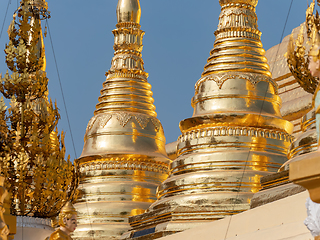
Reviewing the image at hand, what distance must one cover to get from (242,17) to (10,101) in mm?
5588

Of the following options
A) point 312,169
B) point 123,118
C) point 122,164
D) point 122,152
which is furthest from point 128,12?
point 312,169

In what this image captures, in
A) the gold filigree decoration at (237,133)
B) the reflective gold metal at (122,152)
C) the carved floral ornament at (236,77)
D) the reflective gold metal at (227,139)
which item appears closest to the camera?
the reflective gold metal at (227,139)

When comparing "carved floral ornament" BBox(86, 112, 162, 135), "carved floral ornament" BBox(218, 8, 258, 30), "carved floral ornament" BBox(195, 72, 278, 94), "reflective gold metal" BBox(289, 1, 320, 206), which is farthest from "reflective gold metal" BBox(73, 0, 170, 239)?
"reflective gold metal" BBox(289, 1, 320, 206)

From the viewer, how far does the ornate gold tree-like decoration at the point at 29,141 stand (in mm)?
7141

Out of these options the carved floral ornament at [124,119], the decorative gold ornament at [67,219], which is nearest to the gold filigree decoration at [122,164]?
the carved floral ornament at [124,119]

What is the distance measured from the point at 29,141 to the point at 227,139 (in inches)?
163

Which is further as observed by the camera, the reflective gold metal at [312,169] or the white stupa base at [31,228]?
the white stupa base at [31,228]

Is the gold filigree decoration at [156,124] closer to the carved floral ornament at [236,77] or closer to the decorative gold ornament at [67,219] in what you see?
the carved floral ornament at [236,77]

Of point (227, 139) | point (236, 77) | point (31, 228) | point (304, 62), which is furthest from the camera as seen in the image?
point (236, 77)

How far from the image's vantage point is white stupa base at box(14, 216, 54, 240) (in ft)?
23.1

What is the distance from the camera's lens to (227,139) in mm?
10742

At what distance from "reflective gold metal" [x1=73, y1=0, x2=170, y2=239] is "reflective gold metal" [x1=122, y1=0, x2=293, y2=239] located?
5.60ft

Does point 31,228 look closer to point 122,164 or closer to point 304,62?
point 304,62

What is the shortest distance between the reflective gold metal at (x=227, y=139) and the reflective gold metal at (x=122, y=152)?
1707 mm
